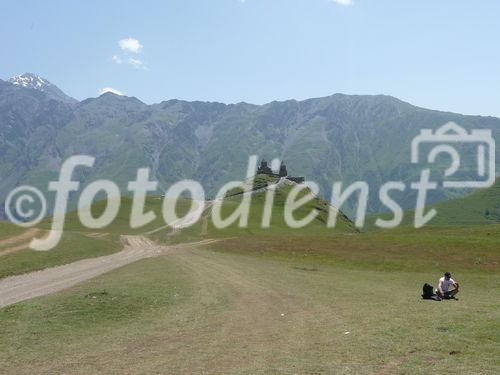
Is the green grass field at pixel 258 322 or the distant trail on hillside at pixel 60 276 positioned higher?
the green grass field at pixel 258 322

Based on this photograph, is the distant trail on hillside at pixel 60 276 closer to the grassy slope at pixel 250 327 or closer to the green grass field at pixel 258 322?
the green grass field at pixel 258 322

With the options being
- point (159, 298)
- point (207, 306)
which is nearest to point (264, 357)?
point (207, 306)

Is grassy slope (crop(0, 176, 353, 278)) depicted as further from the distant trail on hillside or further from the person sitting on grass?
the person sitting on grass

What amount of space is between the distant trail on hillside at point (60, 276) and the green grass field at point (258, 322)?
94.0 inches

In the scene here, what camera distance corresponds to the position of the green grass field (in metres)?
20.4

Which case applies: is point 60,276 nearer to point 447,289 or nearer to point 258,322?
point 258,322

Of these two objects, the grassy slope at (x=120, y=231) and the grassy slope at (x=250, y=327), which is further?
the grassy slope at (x=120, y=231)

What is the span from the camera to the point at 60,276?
52.9m

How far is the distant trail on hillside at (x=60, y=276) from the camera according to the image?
4210cm

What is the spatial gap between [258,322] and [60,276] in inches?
1220

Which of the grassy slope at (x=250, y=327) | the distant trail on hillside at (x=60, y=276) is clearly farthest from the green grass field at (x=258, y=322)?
the distant trail on hillside at (x=60, y=276)

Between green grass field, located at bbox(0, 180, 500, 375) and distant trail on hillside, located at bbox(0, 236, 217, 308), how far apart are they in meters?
2.39

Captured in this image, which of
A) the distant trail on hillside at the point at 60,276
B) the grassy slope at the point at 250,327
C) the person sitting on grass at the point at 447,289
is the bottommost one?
the distant trail on hillside at the point at 60,276

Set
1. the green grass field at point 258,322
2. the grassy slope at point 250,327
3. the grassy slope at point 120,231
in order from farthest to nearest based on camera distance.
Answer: the grassy slope at point 120,231
the green grass field at point 258,322
the grassy slope at point 250,327
